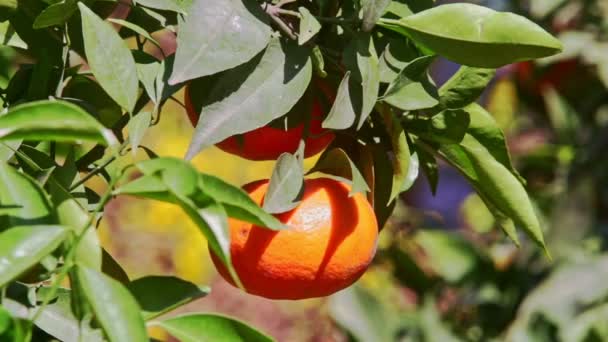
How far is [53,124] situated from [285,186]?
16 centimetres

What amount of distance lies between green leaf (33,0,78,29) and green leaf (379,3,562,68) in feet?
0.61

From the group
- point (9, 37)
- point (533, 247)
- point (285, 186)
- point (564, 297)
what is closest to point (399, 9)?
point (285, 186)

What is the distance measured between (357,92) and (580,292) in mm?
1289

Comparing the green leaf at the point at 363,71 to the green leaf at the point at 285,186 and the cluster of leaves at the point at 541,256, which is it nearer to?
the green leaf at the point at 285,186

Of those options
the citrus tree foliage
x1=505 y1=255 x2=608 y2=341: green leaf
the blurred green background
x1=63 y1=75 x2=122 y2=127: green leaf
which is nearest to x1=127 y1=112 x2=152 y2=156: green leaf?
the citrus tree foliage

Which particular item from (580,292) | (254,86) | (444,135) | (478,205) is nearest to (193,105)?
(254,86)

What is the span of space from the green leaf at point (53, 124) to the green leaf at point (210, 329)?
106mm

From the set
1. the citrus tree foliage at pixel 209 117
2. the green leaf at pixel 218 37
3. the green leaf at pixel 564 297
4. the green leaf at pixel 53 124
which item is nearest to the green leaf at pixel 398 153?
the citrus tree foliage at pixel 209 117

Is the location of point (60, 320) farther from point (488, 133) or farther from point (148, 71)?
point (488, 133)

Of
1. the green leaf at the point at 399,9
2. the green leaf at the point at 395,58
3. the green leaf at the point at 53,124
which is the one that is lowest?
the green leaf at the point at 395,58

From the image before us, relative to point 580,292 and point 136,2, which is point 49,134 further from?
point 580,292

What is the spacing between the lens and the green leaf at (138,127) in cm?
55

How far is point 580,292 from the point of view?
5.84 ft

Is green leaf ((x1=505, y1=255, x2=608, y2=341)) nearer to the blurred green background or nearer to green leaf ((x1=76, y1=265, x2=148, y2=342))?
the blurred green background
